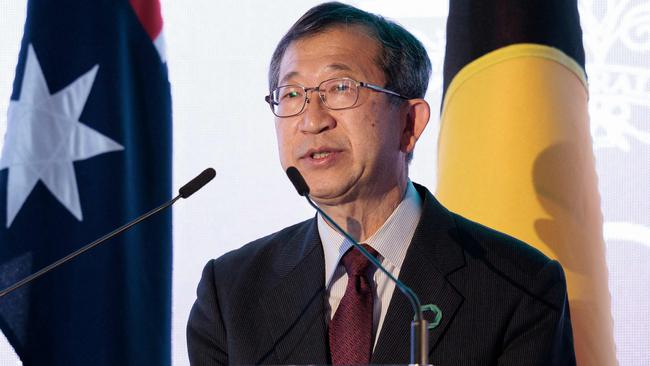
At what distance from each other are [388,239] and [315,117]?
368 millimetres

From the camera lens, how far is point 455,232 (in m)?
2.12

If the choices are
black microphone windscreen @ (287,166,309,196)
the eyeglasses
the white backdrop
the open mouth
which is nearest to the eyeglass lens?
the eyeglasses

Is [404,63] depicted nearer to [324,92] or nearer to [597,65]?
[324,92]

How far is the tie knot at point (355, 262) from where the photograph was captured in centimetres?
203

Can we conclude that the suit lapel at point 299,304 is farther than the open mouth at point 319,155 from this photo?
No

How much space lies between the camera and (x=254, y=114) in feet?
10.3

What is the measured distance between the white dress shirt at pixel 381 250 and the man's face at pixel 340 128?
3.3 inches

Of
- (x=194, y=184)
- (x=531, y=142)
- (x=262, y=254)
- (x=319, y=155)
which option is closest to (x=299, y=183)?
(x=194, y=184)

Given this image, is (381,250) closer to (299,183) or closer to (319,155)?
(319,155)

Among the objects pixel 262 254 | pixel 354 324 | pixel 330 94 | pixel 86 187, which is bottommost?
pixel 354 324

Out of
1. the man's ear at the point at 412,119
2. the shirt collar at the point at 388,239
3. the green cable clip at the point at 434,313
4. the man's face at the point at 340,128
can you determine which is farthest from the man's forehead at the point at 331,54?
the green cable clip at the point at 434,313

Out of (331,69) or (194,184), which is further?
(331,69)

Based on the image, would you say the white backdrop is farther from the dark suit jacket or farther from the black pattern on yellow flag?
the dark suit jacket

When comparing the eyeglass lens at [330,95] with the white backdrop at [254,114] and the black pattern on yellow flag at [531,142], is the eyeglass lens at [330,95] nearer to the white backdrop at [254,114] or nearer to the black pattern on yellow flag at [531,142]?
the black pattern on yellow flag at [531,142]
